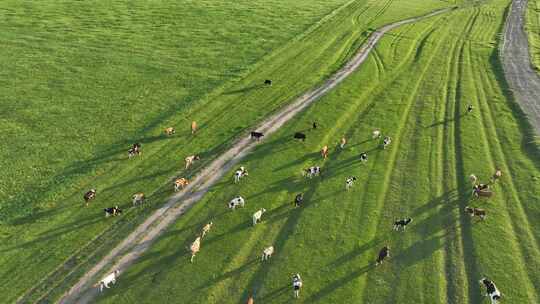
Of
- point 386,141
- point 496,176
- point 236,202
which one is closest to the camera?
point 236,202

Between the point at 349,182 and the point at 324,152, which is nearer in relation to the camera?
the point at 349,182

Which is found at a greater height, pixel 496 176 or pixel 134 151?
pixel 496 176

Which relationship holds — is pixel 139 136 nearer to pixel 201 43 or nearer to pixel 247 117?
pixel 247 117

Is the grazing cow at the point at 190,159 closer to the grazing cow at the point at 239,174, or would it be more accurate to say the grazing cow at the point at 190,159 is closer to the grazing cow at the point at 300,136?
the grazing cow at the point at 239,174

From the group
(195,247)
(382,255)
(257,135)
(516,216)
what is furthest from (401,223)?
(257,135)

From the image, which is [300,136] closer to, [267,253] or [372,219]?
[372,219]

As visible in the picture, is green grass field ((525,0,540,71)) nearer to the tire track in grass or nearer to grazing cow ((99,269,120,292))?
the tire track in grass
